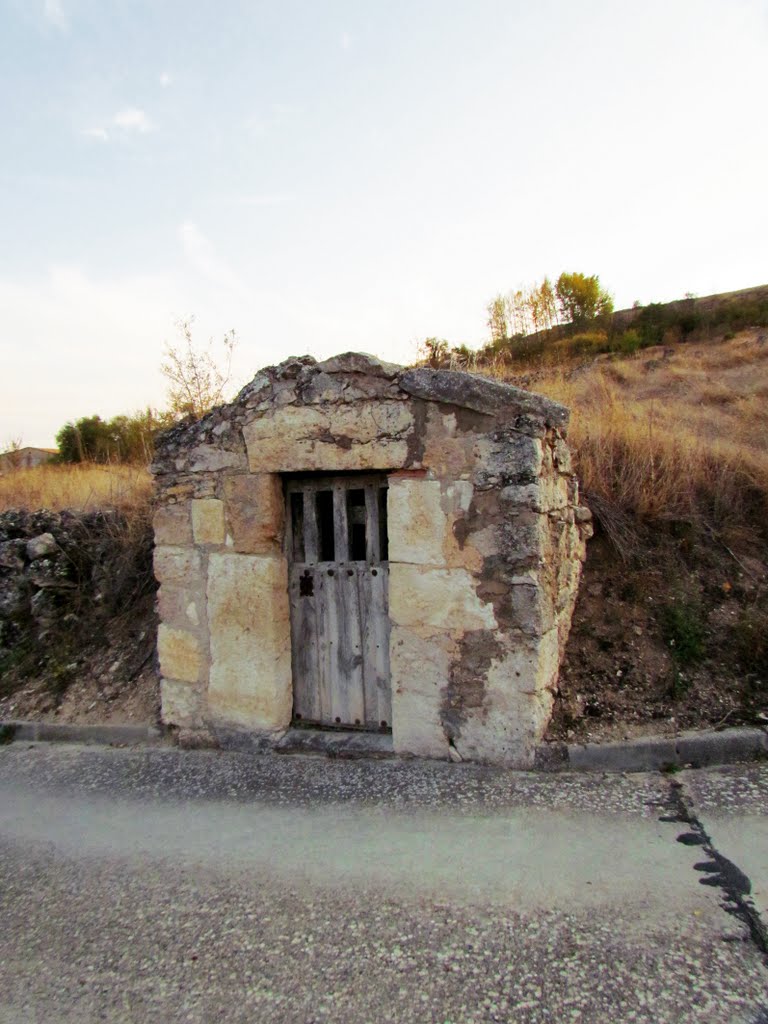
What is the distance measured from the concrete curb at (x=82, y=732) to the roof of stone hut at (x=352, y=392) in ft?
6.39

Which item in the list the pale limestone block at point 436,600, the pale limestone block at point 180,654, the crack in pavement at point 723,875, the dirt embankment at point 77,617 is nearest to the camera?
the crack in pavement at point 723,875

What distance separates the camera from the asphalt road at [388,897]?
2.31 m

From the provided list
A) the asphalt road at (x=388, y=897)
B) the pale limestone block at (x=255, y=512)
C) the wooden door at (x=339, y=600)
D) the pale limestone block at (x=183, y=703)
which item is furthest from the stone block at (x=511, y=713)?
the pale limestone block at (x=183, y=703)

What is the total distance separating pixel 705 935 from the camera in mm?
2494

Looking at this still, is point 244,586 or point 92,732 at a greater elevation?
point 244,586

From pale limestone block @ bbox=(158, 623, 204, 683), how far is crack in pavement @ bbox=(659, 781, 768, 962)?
3072mm

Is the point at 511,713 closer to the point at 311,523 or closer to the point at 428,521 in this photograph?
the point at 428,521

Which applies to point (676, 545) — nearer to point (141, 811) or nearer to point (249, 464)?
point (249, 464)

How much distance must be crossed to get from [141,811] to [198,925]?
1.24 m

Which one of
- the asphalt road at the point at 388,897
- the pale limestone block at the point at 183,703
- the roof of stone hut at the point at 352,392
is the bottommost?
the asphalt road at the point at 388,897

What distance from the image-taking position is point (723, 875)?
112 inches

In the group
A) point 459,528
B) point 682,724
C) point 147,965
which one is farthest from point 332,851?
point 682,724

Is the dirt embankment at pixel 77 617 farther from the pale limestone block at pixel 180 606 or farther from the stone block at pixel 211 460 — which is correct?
the stone block at pixel 211 460

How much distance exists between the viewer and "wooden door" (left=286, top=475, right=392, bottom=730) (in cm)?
448
